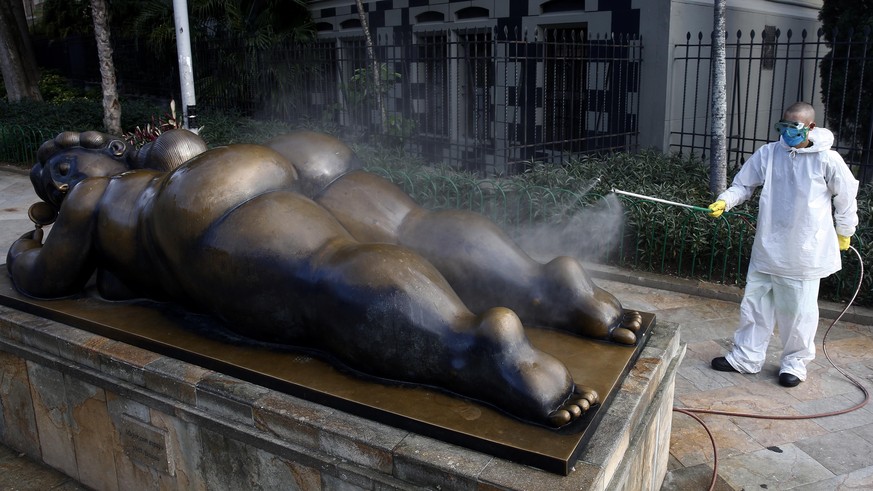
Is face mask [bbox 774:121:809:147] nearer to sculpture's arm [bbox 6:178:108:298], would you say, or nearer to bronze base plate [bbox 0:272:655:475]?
bronze base plate [bbox 0:272:655:475]

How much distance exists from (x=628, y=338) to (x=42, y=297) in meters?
2.95

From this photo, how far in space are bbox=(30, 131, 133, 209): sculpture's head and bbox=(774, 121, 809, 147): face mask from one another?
400cm

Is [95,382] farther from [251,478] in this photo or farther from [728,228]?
[728,228]

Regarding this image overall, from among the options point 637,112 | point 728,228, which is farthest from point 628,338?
point 637,112

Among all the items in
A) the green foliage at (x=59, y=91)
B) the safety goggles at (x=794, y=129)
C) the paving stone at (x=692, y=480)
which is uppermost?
the green foliage at (x=59, y=91)

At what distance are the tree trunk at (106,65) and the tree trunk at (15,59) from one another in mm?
4811

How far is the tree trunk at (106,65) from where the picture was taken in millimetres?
12492

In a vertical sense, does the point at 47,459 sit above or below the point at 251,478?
below

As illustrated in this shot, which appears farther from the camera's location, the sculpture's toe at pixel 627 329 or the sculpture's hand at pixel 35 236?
the sculpture's hand at pixel 35 236

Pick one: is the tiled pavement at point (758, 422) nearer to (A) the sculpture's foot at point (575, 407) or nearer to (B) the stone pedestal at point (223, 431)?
(B) the stone pedestal at point (223, 431)

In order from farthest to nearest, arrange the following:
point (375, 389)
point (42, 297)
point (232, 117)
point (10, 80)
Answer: point (10, 80)
point (232, 117)
point (42, 297)
point (375, 389)

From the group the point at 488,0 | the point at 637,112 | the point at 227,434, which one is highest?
the point at 488,0

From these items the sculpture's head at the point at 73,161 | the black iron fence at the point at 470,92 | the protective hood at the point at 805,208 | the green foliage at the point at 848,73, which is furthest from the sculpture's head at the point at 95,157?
the green foliage at the point at 848,73

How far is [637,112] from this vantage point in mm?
10039
